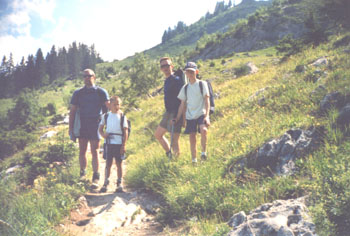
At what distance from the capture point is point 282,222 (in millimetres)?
2172

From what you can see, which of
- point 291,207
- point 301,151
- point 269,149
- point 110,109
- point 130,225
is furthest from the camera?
point 110,109

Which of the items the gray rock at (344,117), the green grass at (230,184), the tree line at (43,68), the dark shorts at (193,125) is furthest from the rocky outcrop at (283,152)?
the tree line at (43,68)

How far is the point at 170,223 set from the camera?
388 centimetres

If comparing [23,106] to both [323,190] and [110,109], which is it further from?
[323,190]

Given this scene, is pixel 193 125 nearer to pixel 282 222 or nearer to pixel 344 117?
pixel 344 117

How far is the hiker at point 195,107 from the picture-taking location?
4.93m

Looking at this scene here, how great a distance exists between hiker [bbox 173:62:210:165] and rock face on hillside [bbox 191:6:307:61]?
60.6m

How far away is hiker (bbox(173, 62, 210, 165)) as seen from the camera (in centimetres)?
493

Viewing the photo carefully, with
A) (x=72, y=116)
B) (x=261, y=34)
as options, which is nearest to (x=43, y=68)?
(x=261, y=34)

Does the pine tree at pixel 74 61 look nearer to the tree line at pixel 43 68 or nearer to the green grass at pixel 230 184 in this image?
the tree line at pixel 43 68

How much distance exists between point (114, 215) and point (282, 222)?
10.6ft

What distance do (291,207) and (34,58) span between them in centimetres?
11267

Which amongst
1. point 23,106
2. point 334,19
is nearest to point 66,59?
point 23,106

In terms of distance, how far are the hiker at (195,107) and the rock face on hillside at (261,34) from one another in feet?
199
